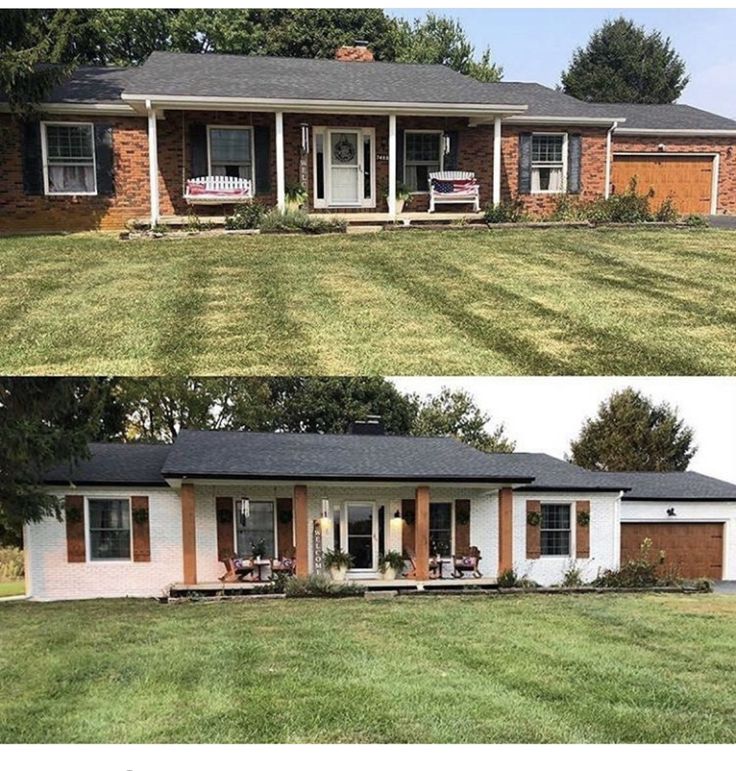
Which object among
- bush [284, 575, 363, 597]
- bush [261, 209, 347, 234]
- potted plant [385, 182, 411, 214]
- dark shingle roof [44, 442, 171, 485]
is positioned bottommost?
bush [284, 575, 363, 597]

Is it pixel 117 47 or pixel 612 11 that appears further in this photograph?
pixel 117 47

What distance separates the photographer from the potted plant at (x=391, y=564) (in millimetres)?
6215

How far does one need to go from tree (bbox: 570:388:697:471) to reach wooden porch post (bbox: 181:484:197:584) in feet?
8.78

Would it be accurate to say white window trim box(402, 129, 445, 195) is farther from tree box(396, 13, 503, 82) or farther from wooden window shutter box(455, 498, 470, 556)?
wooden window shutter box(455, 498, 470, 556)

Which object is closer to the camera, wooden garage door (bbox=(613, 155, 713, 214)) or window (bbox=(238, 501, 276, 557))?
window (bbox=(238, 501, 276, 557))

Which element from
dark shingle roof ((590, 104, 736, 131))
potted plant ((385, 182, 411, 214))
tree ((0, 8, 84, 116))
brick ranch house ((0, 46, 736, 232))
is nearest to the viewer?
tree ((0, 8, 84, 116))

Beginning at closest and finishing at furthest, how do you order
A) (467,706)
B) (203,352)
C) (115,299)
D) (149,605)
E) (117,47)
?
(467,706) → (149,605) → (203,352) → (115,299) → (117,47)

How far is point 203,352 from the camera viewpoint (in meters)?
6.46

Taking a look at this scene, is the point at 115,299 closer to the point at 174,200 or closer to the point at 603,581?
the point at 603,581

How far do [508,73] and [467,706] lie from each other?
7.46 meters

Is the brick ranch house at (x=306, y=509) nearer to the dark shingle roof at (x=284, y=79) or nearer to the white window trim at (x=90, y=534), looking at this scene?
the white window trim at (x=90, y=534)

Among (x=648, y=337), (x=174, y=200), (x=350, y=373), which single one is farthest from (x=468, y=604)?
(x=174, y=200)

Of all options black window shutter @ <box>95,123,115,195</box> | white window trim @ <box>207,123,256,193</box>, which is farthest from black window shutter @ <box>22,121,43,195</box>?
white window trim @ <box>207,123,256,193</box>

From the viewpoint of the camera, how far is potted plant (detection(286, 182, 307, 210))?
47.6 ft
